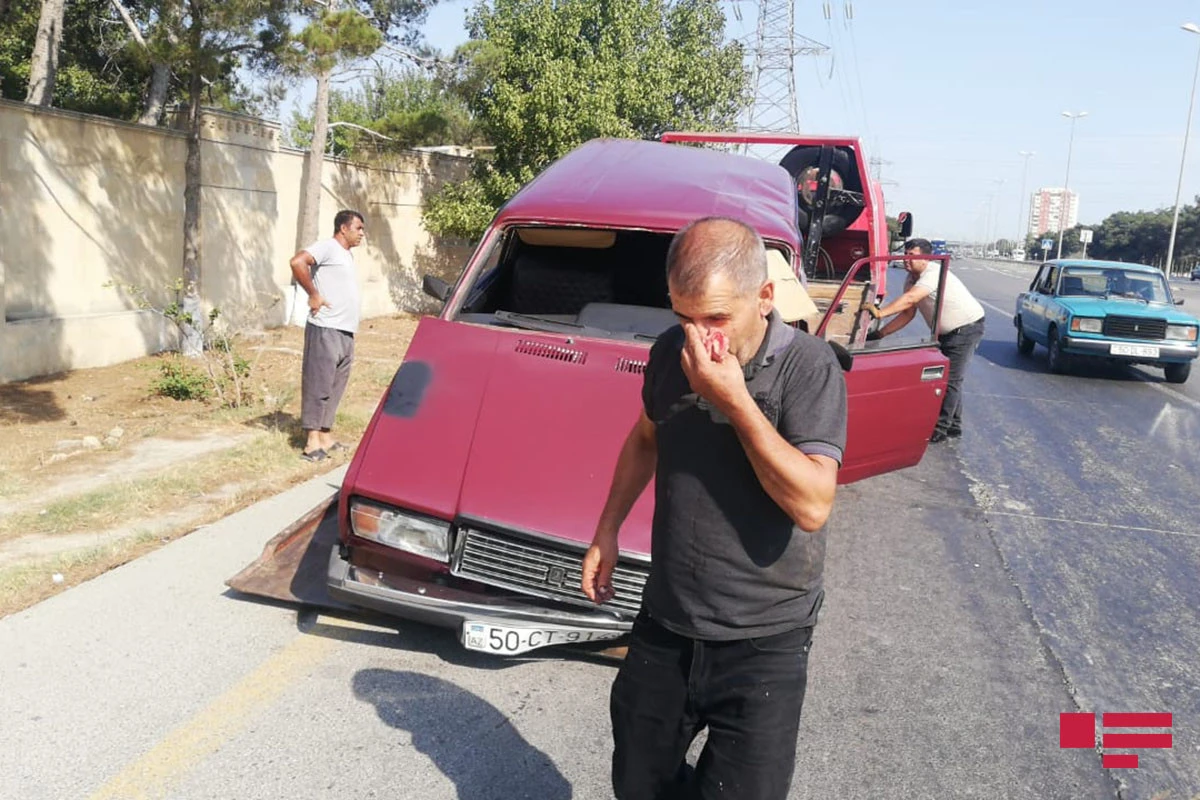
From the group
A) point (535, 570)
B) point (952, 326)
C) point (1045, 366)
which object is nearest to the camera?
point (535, 570)

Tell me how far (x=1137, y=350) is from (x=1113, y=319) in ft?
1.66

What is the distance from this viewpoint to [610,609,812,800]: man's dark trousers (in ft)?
7.45

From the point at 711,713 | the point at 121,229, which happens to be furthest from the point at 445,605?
the point at 121,229

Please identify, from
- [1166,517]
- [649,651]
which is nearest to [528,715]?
[649,651]

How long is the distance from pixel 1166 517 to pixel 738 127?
65.1ft

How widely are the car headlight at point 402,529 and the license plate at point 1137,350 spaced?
12101 mm

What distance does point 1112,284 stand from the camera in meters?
14.7

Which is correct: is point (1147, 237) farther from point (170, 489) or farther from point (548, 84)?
point (170, 489)

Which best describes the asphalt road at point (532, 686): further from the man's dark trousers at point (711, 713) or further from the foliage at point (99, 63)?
the foliage at point (99, 63)

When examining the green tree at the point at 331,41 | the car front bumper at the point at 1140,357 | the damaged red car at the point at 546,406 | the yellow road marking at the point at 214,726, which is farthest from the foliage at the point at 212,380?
the car front bumper at the point at 1140,357

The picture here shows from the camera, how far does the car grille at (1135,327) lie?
13438 mm

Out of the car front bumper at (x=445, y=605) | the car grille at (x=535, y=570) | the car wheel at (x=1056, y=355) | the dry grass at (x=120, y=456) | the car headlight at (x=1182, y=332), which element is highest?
the car headlight at (x=1182, y=332)

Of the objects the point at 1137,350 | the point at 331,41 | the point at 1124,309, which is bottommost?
the point at 1137,350

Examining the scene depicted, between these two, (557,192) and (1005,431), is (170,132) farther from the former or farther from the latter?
(1005,431)
